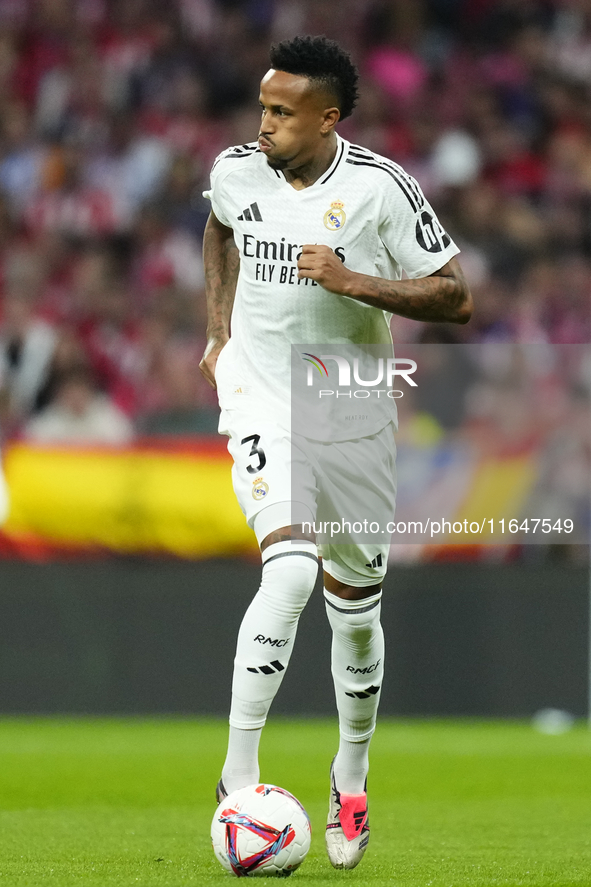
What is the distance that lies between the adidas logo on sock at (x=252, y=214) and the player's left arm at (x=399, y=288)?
0.25 meters

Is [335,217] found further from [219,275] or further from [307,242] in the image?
[219,275]

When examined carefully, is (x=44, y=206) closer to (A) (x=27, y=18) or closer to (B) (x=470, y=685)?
(A) (x=27, y=18)

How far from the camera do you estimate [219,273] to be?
477 centimetres

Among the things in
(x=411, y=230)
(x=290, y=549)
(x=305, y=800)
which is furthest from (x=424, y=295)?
(x=305, y=800)

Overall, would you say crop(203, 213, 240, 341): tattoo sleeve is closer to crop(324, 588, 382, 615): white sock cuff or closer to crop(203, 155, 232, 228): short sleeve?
crop(203, 155, 232, 228): short sleeve

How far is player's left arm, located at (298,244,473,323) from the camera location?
4.15 metres

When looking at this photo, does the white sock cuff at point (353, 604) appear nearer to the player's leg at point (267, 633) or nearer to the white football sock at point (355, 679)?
the white football sock at point (355, 679)

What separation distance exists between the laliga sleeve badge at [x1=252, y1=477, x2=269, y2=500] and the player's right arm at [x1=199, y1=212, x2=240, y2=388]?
64cm

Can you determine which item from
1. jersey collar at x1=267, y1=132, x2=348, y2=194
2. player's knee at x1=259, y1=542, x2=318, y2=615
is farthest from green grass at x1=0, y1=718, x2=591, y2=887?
jersey collar at x1=267, y1=132, x2=348, y2=194

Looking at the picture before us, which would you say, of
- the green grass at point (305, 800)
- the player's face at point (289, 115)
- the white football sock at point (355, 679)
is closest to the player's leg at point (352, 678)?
the white football sock at point (355, 679)

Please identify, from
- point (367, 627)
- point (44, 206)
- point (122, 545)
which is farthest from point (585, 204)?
point (367, 627)

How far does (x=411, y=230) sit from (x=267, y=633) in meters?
1.30

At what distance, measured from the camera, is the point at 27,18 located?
1432cm

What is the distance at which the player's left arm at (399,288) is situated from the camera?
415 cm
